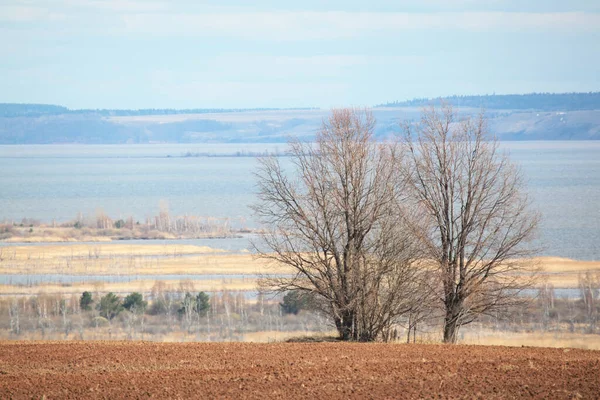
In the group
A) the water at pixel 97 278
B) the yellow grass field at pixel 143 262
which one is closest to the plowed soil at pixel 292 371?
the yellow grass field at pixel 143 262

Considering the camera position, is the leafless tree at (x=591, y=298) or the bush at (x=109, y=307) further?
the bush at (x=109, y=307)

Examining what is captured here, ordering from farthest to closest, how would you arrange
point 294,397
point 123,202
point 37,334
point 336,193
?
point 123,202, point 37,334, point 336,193, point 294,397

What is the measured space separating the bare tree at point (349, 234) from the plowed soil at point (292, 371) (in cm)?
525

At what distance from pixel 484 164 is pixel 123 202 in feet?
424

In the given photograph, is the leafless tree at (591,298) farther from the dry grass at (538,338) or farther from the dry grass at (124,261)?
the dry grass at (124,261)

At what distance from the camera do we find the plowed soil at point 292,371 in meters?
14.9

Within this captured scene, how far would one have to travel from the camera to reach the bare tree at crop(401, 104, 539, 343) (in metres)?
29.3

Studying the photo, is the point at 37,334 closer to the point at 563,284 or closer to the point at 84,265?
the point at 84,265

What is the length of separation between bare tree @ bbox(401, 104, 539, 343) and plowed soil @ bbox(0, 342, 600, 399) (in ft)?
26.9

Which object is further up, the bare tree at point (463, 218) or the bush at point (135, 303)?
the bare tree at point (463, 218)

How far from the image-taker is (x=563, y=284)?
55844mm

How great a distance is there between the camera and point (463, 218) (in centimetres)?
3047

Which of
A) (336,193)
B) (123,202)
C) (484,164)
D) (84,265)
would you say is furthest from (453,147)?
(123,202)

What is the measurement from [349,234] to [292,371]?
10789 mm
